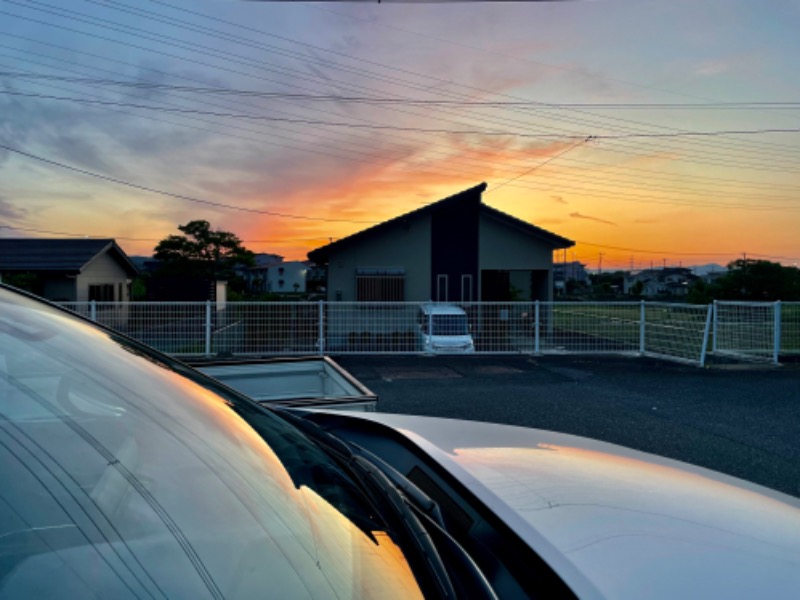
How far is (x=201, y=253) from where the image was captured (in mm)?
40656

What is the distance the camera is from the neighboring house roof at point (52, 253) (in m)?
20.8

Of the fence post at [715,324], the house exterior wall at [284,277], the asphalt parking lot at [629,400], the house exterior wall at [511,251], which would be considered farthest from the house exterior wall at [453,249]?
the house exterior wall at [284,277]

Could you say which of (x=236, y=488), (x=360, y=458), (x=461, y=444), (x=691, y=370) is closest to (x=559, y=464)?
(x=461, y=444)

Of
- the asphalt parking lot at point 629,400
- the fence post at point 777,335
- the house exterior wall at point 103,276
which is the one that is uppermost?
the house exterior wall at point 103,276

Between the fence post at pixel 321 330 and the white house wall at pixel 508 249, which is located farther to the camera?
the white house wall at pixel 508 249

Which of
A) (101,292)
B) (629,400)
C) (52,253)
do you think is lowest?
(629,400)

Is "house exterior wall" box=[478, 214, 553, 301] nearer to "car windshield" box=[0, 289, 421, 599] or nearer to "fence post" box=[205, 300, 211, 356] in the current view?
"fence post" box=[205, 300, 211, 356]

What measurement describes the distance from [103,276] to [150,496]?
2713 cm

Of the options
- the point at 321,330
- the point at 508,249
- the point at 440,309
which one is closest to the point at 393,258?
the point at 508,249

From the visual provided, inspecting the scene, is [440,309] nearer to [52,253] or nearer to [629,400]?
[629,400]

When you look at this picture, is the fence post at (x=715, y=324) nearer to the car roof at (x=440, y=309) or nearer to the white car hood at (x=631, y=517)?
the car roof at (x=440, y=309)

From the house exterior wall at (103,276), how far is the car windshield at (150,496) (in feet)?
77.2

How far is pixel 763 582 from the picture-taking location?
0.94m

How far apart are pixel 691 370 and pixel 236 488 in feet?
31.2
